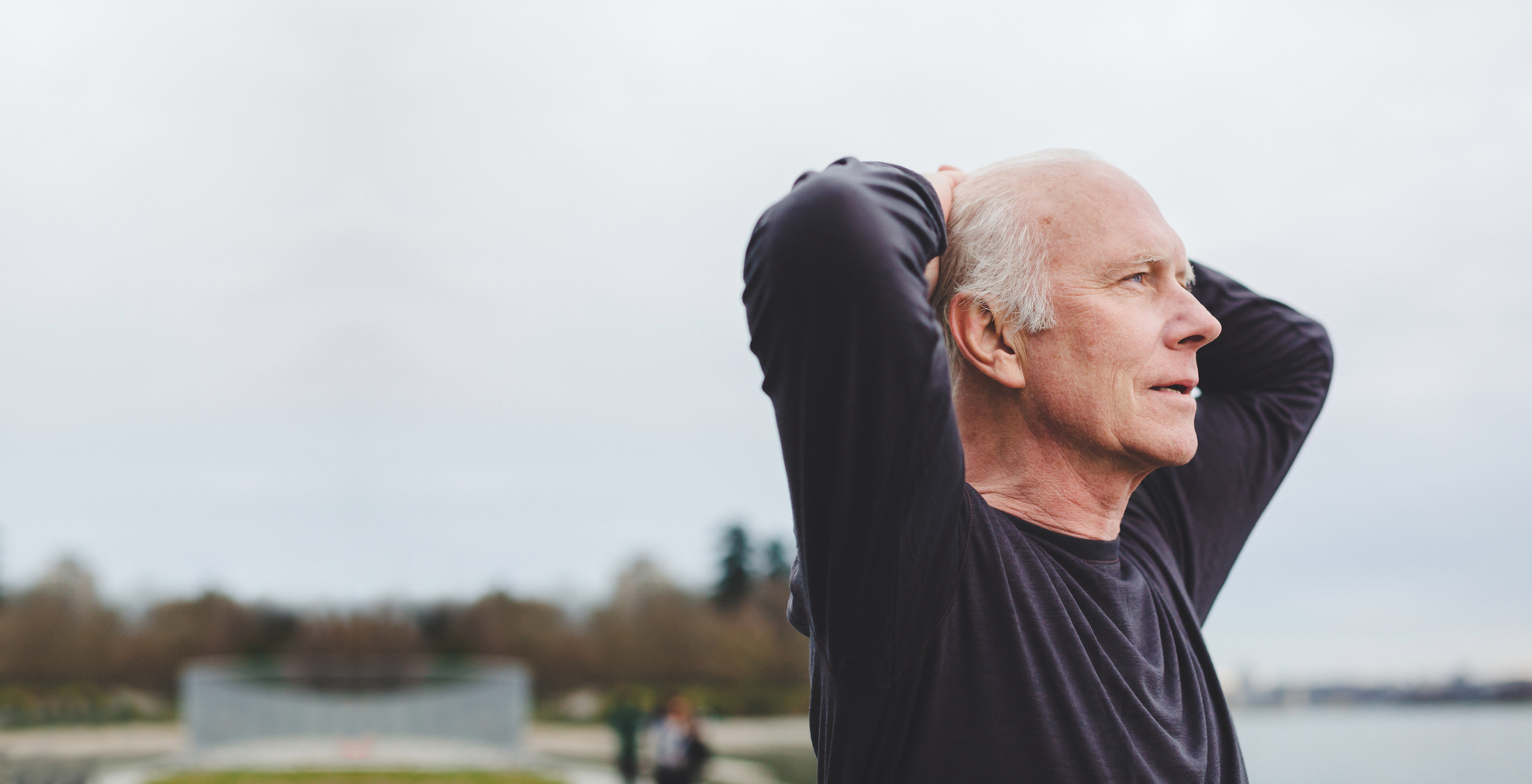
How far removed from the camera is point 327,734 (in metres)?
17.9

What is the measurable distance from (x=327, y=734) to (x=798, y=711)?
45.1ft

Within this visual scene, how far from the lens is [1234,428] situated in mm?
2068

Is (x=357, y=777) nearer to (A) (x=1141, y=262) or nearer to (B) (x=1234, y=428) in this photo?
(B) (x=1234, y=428)

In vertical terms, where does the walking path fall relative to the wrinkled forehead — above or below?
below

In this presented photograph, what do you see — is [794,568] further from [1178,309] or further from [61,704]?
[61,704]

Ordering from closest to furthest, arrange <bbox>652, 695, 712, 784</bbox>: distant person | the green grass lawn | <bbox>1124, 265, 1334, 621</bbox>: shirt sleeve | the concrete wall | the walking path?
<bbox>1124, 265, 1334, 621</bbox>: shirt sleeve < <bbox>652, 695, 712, 784</bbox>: distant person < the green grass lawn < the walking path < the concrete wall

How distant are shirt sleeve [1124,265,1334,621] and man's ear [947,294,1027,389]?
54 centimetres

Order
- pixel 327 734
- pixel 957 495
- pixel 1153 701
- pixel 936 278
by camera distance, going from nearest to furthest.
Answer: pixel 957 495 < pixel 1153 701 < pixel 936 278 < pixel 327 734

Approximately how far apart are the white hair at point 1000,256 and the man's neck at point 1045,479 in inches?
5.4

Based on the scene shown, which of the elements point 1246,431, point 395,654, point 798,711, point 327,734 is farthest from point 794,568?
point 798,711

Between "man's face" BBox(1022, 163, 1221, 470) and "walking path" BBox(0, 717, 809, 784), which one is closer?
"man's face" BBox(1022, 163, 1221, 470)

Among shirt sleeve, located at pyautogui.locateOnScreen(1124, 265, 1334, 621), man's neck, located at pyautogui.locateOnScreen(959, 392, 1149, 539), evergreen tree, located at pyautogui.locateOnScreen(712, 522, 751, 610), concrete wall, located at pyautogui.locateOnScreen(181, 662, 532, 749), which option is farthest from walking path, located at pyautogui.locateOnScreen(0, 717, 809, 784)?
evergreen tree, located at pyautogui.locateOnScreen(712, 522, 751, 610)

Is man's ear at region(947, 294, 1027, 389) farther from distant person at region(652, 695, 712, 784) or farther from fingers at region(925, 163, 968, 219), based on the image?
distant person at region(652, 695, 712, 784)

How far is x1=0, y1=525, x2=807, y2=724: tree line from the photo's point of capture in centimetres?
2609
